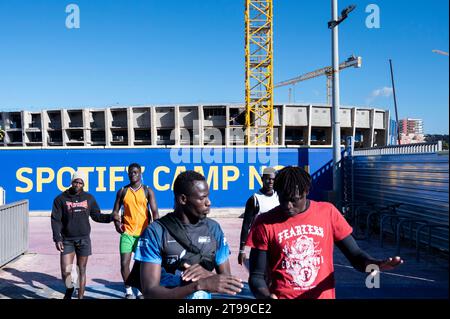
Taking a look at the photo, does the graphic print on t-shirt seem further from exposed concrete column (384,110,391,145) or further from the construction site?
exposed concrete column (384,110,391,145)

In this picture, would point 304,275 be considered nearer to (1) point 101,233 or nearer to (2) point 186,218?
(2) point 186,218

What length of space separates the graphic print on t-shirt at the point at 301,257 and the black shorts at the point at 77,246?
3622 mm

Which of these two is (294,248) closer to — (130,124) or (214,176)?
(214,176)

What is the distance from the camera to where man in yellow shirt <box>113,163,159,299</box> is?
541 cm

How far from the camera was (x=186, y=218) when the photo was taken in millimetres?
2582

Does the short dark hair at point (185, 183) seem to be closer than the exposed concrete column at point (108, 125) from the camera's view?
Yes

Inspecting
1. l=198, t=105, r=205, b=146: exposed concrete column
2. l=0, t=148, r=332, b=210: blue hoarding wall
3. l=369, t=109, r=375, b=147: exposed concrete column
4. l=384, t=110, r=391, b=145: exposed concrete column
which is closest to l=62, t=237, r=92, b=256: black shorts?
l=0, t=148, r=332, b=210: blue hoarding wall

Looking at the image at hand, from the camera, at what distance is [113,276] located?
6.91 meters

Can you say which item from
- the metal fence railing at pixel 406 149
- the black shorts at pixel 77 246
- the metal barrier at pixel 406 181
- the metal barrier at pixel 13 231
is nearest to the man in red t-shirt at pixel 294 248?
the black shorts at pixel 77 246

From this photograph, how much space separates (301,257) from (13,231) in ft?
22.8

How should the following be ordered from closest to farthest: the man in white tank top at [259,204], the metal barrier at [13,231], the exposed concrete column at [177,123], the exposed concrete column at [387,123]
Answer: the man in white tank top at [259,204] → the metal barrier at [13,231] → the exposed concrete column at [177,123] → the exposed concrete column at [387,123]

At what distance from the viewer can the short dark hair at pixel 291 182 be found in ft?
8.82

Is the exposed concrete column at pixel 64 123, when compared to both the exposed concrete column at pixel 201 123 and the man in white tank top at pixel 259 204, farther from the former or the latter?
the man in white tank top at pixel 259 204

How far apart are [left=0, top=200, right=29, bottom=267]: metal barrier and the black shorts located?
2.65m
